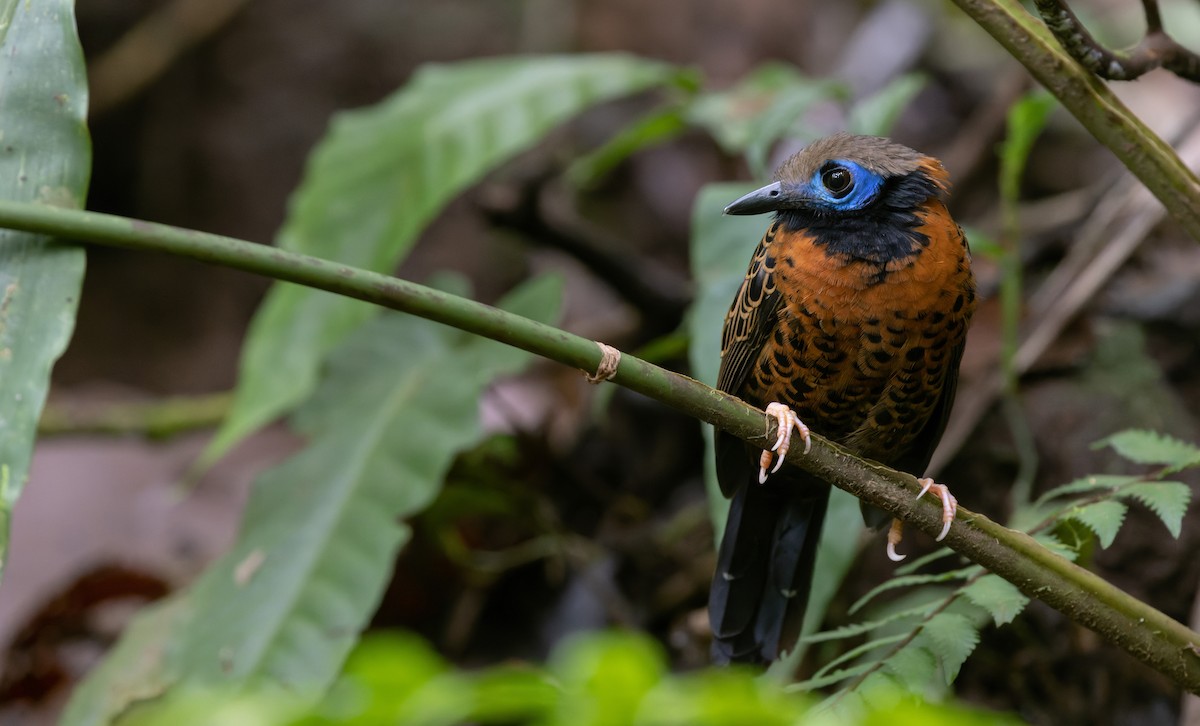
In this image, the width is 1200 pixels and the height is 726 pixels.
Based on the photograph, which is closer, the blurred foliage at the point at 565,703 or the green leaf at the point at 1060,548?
the blurred foliage at the point at 565,703

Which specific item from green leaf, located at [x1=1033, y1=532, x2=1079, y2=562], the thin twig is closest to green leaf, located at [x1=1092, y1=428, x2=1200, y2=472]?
green leaf, located at [x1=1033, y1=532, x2=1079, y2=562]

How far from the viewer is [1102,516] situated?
1.80 m

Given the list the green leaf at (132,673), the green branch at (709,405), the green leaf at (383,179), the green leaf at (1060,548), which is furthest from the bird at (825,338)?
the green leaf at (132,673)

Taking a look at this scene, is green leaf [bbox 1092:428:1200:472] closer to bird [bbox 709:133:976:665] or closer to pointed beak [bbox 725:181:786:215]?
bird [bbox 709:133:976:665]

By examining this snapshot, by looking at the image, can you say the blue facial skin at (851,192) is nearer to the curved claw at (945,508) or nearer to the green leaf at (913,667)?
the curved claw at (945,508)

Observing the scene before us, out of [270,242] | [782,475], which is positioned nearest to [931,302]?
[782,475]

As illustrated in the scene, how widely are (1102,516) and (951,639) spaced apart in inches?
12.1

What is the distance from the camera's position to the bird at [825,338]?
2.19 meters

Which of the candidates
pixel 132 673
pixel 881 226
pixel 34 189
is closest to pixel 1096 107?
pixel 881 226

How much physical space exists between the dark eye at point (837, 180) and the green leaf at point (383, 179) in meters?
1.38

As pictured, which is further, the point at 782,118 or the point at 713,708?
the point at 782,118

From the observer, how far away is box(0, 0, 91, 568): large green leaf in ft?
5.44

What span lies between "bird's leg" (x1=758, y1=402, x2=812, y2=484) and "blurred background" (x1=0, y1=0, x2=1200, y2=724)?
1020mm

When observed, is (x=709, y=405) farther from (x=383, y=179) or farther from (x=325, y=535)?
(x=383, y=179)
